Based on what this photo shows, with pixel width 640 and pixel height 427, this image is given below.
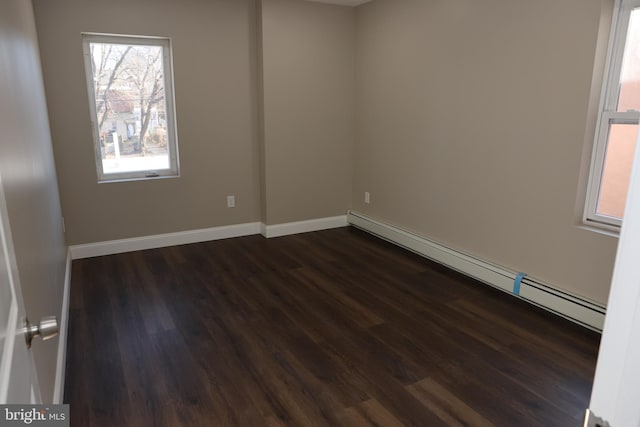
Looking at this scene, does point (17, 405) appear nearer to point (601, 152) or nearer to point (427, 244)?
point (601, 152)

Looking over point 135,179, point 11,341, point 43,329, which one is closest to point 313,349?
point 43,329

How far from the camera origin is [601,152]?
289 centimetres

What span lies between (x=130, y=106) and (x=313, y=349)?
3042mm

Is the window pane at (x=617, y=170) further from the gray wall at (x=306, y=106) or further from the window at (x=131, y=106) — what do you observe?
the window at (x=131, y=106)

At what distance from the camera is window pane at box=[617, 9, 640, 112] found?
267cm

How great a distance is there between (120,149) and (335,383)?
3215 mm

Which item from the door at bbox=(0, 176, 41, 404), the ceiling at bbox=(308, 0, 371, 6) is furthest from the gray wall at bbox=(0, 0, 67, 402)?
the ceiling at bbox=(308, 0, 371, 6)

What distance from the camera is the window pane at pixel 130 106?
4.21 metres

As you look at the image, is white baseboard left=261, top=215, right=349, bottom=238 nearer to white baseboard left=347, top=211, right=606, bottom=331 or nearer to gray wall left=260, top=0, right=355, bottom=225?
gray wall left=260, top=0, right=355, bottom=225

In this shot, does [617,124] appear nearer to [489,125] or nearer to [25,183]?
[489,125]

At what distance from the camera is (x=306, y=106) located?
16.1ft

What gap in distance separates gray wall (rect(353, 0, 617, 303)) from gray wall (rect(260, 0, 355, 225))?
0.28 m

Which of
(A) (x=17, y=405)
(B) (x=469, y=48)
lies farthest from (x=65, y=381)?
(B) (x=469, y=48)

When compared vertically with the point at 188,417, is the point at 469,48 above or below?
above
